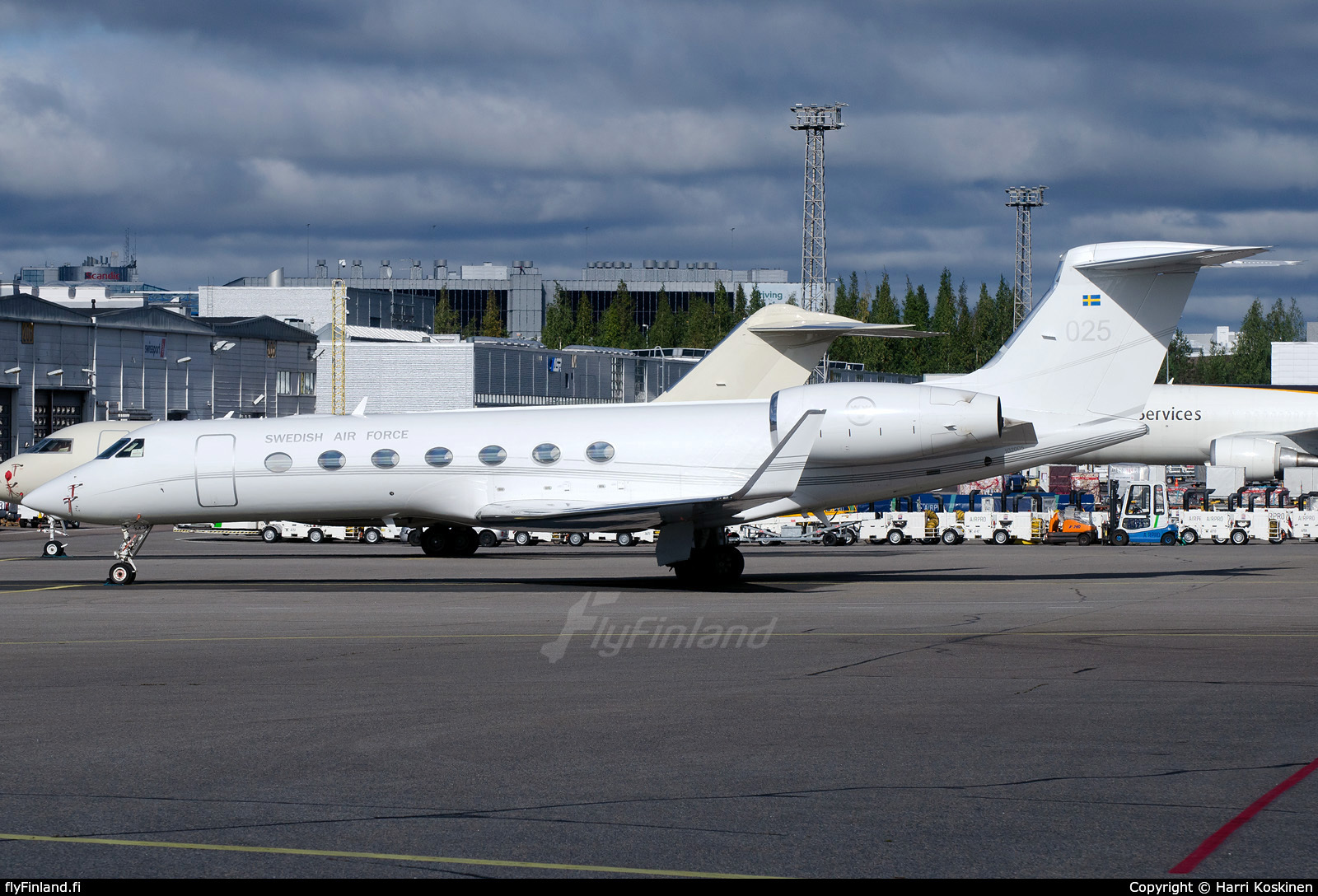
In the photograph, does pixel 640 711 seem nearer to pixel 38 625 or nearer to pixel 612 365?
pixel 38 625

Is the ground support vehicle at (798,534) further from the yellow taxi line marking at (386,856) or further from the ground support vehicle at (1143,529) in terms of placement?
the yellow taxi line marking at (386,856)

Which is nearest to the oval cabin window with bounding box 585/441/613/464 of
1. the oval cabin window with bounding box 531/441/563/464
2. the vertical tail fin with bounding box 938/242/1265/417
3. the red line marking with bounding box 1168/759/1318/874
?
the oval cabin window with bounding box 531/441/563/464

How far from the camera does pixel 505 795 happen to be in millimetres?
8039

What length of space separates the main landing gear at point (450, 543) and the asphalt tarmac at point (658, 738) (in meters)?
13.3

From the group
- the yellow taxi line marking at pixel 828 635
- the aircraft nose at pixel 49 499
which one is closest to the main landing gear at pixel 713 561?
the yellow taxi line marking at pixel 828 635

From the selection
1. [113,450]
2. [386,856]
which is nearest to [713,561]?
[113,450]

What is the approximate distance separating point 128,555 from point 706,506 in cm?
1153

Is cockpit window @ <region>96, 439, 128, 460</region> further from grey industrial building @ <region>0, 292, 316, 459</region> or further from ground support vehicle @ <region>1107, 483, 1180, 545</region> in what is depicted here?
ground support vehicle @ <region>1107, 483, 1180, 545</region>

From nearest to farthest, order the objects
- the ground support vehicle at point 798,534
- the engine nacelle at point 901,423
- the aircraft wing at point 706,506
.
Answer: the aircraft wing at point 706,506
the engine nacelle at point 901,423
the ground support vehicle at point 798,534

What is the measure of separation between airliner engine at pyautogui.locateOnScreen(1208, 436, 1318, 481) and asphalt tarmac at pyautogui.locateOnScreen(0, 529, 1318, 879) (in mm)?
20278

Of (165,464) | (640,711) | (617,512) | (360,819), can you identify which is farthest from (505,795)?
(165,464)

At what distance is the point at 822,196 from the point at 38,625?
55526 millimetres

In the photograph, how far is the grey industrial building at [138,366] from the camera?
2330 inches

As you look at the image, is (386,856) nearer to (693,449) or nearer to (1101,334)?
(693,449)
